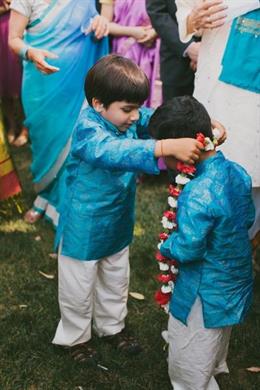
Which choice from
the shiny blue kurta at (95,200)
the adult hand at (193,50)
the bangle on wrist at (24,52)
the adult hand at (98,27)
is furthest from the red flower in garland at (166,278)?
the adult hand at (98,27)

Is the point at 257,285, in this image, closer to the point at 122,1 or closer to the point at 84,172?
the point at 84,172

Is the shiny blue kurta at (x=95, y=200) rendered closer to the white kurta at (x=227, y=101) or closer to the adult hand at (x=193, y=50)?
the white kurta at (x=227, y=101)

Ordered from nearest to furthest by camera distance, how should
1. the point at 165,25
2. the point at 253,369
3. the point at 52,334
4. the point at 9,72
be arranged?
1. the point at 253,369
2. the point at 52,334
3. the point at 165,25
4. the point at 9,72

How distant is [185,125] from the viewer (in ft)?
6.66

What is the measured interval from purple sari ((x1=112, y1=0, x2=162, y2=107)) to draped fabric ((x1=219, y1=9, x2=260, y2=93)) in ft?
Result: 6.05

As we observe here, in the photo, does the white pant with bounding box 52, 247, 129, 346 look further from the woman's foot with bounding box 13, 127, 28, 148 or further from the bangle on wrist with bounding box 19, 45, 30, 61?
the woman's foot with bounding box 13, 127, 28, 148

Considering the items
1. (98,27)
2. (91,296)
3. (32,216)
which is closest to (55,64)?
(98,27)

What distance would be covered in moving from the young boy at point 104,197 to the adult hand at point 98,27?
1189mm

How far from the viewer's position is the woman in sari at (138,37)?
451 centimetres

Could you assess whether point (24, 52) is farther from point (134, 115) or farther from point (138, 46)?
point (138, 46)

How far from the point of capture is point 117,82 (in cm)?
223

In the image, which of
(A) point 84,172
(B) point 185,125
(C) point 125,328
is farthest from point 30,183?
(B) point 185,125

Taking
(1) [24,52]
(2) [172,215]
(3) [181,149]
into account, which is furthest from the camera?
(1) [24,52]

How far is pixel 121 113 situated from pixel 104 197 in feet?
1.19
